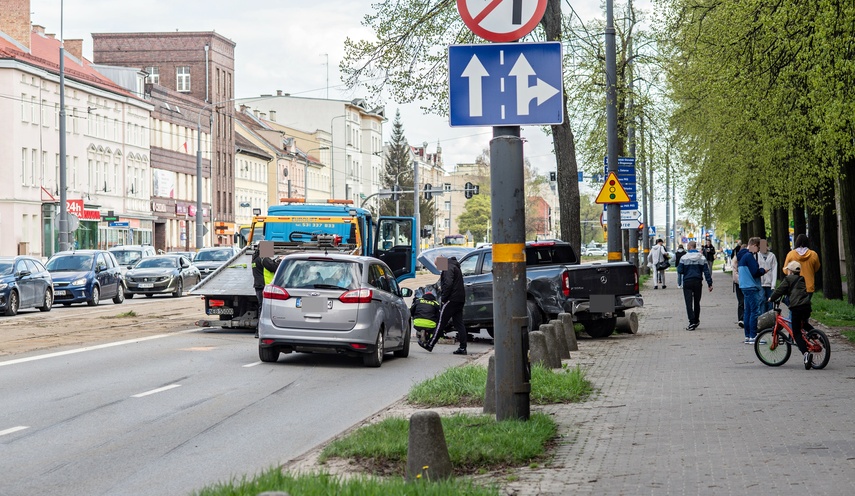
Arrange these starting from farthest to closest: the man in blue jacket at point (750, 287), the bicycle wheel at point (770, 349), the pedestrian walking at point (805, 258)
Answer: the pedestrian walking at point (805, 258) < the man in blue jacket at point (750, 287) < the bicycle wheel at point (770, 349)

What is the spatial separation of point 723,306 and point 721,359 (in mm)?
18057

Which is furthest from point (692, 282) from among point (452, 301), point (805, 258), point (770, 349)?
point (770, 349)

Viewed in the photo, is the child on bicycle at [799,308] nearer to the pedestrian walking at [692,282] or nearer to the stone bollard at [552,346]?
the stone bollard at [552,346]

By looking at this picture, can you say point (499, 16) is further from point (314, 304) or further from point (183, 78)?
point (183, 78)

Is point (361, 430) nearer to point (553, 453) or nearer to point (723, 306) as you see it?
point (553, 453)

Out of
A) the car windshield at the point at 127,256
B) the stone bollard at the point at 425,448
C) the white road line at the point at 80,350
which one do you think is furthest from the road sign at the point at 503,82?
the car windshield at the point at 127,256

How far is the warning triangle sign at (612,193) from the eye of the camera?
25.8 meters

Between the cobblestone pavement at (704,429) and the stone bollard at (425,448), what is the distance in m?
0.48

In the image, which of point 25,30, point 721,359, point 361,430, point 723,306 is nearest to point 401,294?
point 721,359

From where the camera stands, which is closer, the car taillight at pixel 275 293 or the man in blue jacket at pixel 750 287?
the car taillight at pixel 275 293

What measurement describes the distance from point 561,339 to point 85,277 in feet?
76.0

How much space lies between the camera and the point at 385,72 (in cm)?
2602

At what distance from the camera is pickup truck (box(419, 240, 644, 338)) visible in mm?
23422

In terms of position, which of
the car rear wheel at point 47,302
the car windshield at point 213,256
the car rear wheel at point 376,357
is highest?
the car windshield at point 213,256
